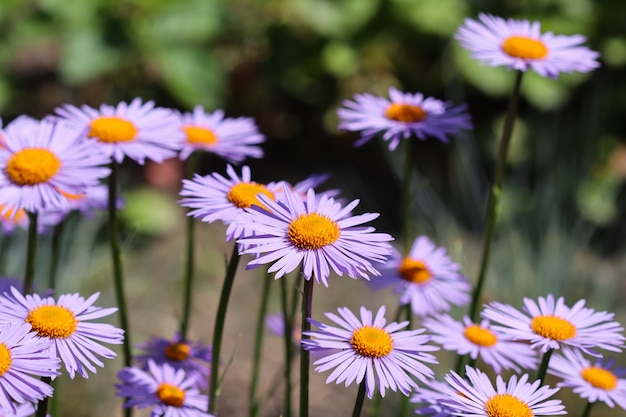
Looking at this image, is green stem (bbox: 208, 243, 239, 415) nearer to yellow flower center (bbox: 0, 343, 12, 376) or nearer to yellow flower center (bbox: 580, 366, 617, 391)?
yellow flower center (bbox: 0, 343, 12, 376)

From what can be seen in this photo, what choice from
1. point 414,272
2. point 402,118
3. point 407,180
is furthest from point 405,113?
point 414,272

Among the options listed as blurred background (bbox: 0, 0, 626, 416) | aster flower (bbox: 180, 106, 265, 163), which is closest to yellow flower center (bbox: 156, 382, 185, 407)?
aster flower (bbox: 180, 106, 265, 163)

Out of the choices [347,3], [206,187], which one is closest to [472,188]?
[347,3]

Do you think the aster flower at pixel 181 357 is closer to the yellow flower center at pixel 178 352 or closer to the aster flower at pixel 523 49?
the yellow flower center at pixel 178 352

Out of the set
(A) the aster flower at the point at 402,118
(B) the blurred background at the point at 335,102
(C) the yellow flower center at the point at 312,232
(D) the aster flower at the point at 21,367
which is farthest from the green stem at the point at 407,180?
(B) the blurred background at the point at 335,102

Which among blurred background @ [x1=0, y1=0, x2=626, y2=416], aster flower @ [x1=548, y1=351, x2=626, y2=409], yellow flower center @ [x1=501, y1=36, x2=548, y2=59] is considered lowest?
aster flower @ [x1=548, y1=351, x2=626, y2=409]

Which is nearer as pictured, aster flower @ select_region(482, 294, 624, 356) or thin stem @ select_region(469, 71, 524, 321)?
aster flower @ select_region(482, 294, 624, 356)

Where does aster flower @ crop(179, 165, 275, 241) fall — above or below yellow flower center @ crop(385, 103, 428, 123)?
below

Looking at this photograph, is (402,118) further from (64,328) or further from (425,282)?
(64,328)
